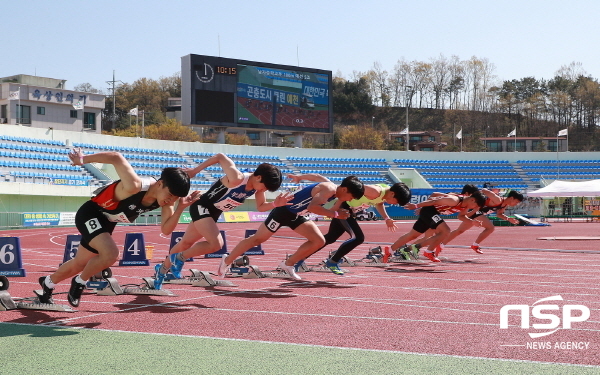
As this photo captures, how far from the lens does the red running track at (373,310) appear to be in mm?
5621

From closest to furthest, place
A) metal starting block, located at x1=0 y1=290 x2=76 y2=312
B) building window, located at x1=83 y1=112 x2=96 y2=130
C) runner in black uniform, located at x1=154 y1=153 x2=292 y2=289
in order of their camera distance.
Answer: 1. metal starting block, located at x1=0 y1=290 x2=76 y2=312
2. runner in black uniform, located at x1=154 y1=153 x2=292 y2=289
3. building window, located at x1=83 y1=112 x2=96 y2=130

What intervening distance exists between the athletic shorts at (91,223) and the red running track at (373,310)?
797 millimetres

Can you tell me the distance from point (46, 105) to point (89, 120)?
16.9ft

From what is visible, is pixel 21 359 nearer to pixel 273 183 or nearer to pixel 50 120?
pixel 273 183

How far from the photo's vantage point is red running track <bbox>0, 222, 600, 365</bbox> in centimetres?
562

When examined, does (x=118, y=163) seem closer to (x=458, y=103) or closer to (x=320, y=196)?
(x=320, y=196)

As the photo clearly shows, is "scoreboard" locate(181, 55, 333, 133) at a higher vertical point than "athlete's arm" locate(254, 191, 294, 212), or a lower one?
higher

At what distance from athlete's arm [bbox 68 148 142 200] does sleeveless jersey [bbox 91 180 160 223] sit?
4.8 inches

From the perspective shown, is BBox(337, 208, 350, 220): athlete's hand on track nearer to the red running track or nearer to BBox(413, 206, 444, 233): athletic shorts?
the red running track

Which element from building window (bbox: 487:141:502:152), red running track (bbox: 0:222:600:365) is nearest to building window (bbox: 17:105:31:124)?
red running track (bbox: 0:222:600:365)

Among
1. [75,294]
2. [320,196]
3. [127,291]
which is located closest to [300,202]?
[320,196]

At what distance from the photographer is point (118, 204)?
22.5 feet

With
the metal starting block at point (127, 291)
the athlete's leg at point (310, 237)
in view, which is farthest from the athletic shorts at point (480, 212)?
the metal starting block at point (127, 291)

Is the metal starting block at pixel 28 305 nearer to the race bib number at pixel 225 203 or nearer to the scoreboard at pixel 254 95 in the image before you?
the race bib number at pixel 225 203
